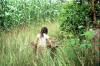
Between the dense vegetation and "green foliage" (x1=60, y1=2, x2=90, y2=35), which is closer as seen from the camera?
the dense vegetation

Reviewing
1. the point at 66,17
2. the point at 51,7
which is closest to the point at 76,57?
the point at 66,17

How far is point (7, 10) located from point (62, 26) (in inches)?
89.3

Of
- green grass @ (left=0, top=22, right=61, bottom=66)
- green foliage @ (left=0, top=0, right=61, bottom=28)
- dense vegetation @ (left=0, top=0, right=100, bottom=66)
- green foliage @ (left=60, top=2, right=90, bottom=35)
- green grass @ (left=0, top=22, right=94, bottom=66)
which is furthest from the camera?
green foliage @ (left=0, top=0, right=61, bottom=28)

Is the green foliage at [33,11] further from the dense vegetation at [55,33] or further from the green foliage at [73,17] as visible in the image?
the green foliage at [73,17]

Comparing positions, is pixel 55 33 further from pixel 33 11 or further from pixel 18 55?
pixel 18 55

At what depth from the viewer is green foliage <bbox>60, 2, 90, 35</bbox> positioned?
828 centimetres

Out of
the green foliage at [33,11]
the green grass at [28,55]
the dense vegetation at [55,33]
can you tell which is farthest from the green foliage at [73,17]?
the green grass at [28,55]

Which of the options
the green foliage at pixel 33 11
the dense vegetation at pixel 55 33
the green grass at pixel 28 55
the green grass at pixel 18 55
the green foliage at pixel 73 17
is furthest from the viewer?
the green foliage at pixel 33 11

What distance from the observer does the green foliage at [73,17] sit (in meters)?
8.28

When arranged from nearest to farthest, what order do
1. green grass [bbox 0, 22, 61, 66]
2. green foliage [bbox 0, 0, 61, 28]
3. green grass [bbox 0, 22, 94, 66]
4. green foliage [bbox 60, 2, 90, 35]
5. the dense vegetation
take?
the dense vegetation → green grass [bbox 0, 22, 94, 66] → green grass [bbox 0, 22, 61, 66] → green foliage [bbox 60, 2, 90, 35] → green foliage [bbox 0, 0, 61, 28]

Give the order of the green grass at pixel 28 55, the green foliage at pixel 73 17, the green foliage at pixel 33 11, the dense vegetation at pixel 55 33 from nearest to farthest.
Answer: the dense vegetation at pixel 55 33, the green grass at pixel 28 55, the green foliage at pixel 73 17, the green foliage at pixel 33 11

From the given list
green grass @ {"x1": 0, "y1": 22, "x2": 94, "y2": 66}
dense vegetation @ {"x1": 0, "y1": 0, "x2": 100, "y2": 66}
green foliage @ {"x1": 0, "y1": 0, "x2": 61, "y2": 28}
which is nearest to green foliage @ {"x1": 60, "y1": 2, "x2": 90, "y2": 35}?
dense vegetation @ {"x1": 0, "y1": 0, "x2": 100, "y2": 66}

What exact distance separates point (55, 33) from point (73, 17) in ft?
7.03

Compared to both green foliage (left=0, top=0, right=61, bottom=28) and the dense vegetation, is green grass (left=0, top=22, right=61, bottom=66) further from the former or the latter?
green foliage (left=0, top=0, right=61, bottom=28)
